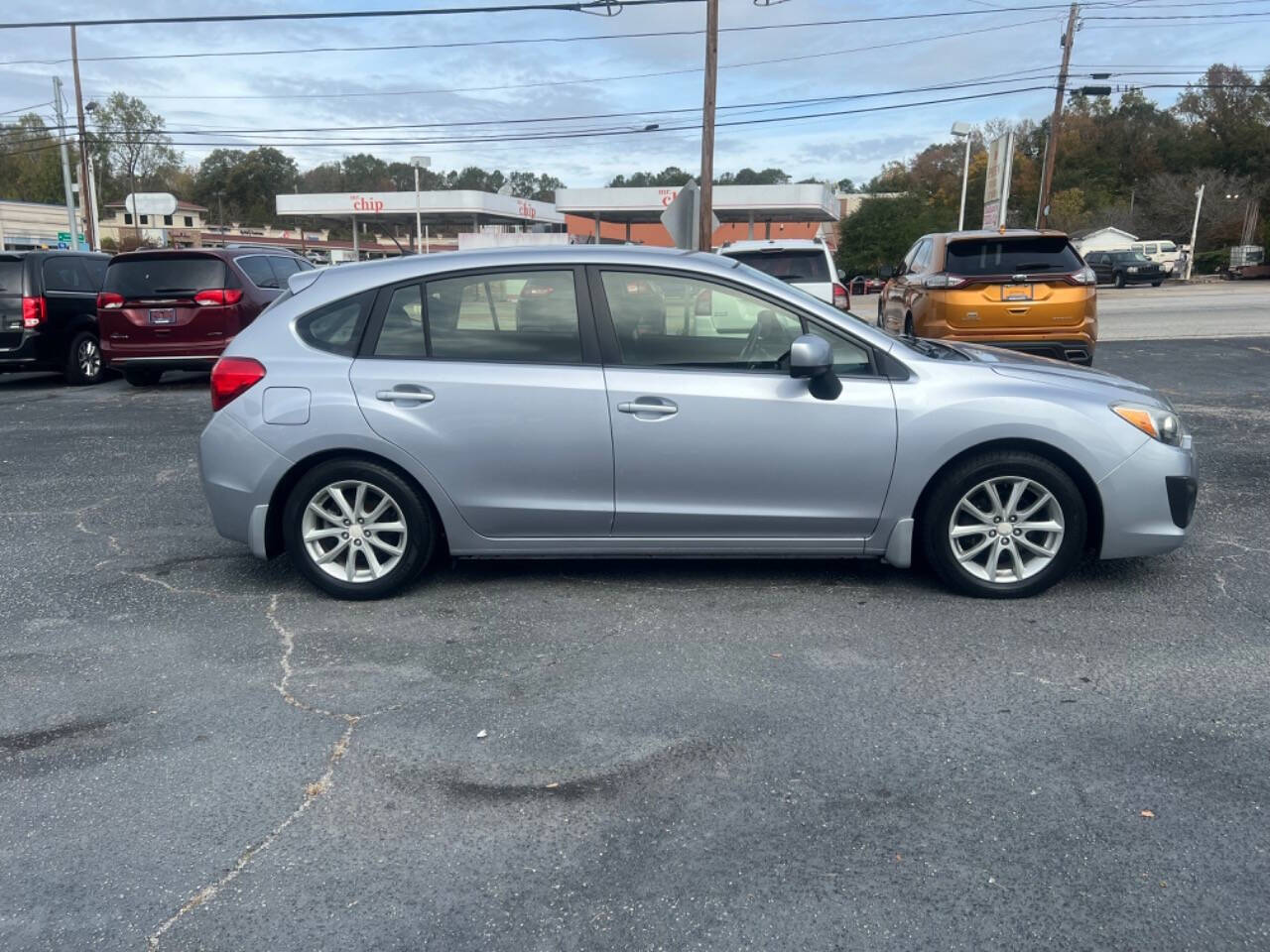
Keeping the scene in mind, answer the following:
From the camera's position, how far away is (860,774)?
10.9 ft

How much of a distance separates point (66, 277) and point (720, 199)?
118 feet

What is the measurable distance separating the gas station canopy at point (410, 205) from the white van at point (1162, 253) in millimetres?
27920

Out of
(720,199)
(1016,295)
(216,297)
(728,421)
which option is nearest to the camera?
(728,421)

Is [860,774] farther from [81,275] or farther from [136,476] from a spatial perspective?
[81,275]

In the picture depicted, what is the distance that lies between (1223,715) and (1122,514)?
4.35ft

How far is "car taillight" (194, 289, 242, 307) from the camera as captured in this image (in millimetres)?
12367

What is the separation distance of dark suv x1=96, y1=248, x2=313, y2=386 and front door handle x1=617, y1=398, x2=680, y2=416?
Answer: 9.01 metres

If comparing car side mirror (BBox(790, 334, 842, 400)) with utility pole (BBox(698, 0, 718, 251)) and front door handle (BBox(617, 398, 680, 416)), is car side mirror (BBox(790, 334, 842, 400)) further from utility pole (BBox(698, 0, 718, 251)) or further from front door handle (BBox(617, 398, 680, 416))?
utility pole (BBox(698, 0, 718, 251))

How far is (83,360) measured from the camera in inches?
536

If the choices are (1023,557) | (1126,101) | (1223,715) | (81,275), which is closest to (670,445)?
(1023,557)

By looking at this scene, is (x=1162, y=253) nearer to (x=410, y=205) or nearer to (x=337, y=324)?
(x=410, y=205)

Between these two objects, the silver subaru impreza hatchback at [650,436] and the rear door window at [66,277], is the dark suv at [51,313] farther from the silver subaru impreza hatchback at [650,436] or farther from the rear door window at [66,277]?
the silver subaru impreza hatchback at [650,436]

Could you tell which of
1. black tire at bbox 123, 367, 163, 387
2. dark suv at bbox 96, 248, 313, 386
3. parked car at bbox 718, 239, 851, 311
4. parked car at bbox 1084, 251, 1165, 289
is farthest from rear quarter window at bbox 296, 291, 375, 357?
parked car at bbox 1084, 251, 1165, 289

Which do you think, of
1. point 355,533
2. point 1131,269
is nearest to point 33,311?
point 355,533
